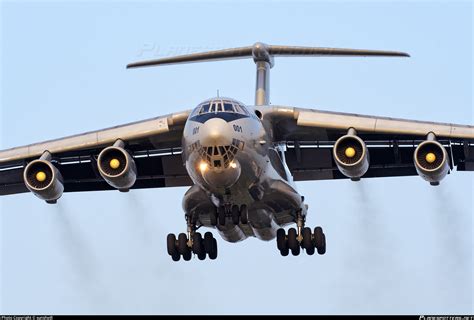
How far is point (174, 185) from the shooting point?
27.2 m

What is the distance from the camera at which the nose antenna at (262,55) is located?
2616cm

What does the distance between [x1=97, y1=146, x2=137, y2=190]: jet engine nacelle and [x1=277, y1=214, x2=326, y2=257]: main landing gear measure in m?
2.97

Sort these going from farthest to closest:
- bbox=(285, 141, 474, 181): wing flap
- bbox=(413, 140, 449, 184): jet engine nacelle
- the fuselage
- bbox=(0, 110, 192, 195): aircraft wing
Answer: bbox=(285, 141, 474, 181): wing flap < bbox=(0, 110, 192, 195): aircraft wing < bbox=(413, 140, 449, 184): jet engine nacelle < the fuselage

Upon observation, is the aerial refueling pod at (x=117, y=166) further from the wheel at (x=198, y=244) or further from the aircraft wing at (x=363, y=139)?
the aircraft wing at (x=363, y=139)

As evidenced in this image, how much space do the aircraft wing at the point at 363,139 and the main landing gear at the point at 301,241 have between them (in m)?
1.63

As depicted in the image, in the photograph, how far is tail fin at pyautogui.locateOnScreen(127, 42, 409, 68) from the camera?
26047mm

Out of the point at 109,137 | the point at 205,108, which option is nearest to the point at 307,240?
the point at 205,108

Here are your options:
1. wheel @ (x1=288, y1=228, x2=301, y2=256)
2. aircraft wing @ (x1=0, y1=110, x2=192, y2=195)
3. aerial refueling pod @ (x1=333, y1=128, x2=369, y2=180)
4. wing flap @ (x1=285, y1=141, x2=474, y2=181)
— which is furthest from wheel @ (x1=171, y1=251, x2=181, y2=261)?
aerial refueling pod @ (x1=333, y1=128, x2=369, y2=180)

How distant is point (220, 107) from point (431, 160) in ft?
12.4

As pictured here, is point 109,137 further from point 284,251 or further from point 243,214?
point 284,251

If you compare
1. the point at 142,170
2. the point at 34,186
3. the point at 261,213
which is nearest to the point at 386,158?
the point at 261,213

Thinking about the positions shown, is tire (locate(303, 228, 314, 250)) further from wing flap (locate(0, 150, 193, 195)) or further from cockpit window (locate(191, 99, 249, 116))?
wing flap (locate(0, 150, 193, 195))

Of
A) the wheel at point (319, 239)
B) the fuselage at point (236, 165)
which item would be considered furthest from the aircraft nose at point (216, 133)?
the wheel at point (319, 239)

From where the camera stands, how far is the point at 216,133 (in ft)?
73.1
